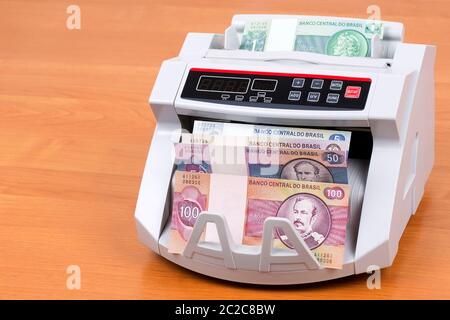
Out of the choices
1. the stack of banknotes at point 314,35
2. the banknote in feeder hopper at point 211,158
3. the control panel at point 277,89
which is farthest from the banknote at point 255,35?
the banknote in feeder hopper at point 211,158

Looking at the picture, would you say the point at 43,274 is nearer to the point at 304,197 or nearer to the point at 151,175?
the point at 151,175

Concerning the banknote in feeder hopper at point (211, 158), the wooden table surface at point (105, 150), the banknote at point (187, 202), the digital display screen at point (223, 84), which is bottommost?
the wooden table surface at point (105, 150)

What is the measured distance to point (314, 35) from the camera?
1.45m

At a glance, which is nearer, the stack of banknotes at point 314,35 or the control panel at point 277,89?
the control panel at point 277,89

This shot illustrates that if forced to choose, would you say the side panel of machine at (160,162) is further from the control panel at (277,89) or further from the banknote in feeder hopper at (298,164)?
the banknote in feeder hopper at (298,164)

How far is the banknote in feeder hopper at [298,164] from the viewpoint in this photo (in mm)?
1267

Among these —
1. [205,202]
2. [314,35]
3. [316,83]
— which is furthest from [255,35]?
[205,202]

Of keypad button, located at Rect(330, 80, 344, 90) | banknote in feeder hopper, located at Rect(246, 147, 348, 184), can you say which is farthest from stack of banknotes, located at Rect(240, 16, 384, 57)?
banknote in feeder hopper, located at Rect(246, 147, 348, 184)

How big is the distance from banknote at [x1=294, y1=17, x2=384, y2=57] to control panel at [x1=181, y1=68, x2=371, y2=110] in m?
0.11

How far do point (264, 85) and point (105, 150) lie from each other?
0.48 m

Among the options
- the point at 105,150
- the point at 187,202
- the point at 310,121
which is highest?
the point at 310,121

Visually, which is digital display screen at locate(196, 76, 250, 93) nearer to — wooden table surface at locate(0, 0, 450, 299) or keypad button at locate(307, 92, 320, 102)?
keypad button at locate(307, 92, 320, 102)

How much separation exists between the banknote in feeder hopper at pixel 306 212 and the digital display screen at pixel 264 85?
0.40 feet

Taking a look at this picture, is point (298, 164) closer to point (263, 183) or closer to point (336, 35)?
point (263, 183)
